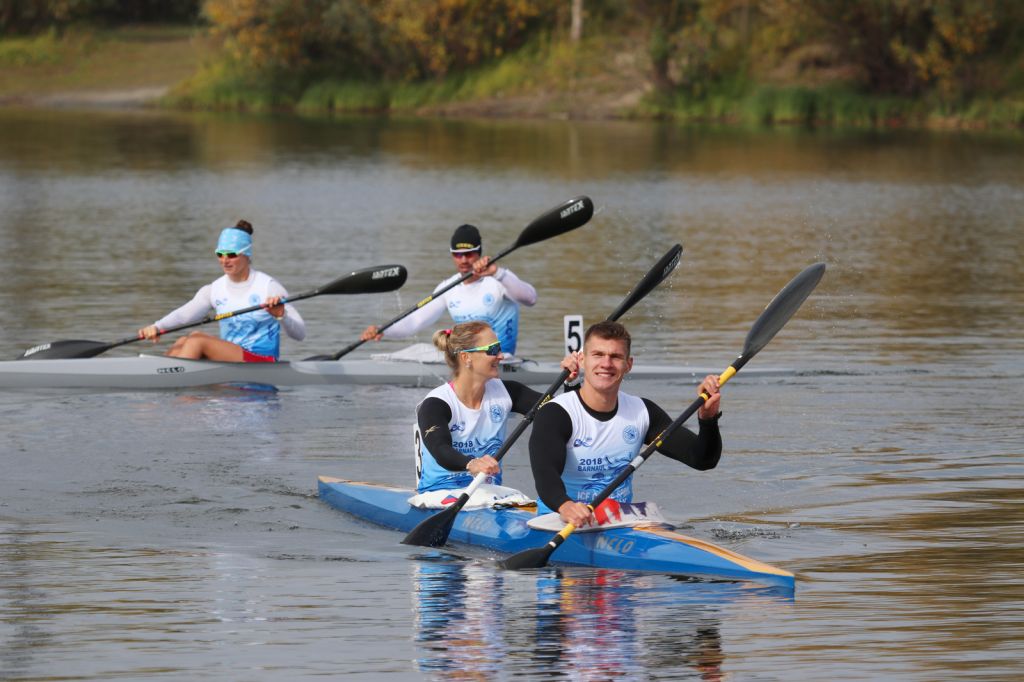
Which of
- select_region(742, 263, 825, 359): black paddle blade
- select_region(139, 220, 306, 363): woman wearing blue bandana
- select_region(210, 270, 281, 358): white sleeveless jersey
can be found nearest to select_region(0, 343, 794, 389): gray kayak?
select_region(139, 220, 306, 363): woman wearing blue bandana

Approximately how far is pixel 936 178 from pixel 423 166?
40.5 ft

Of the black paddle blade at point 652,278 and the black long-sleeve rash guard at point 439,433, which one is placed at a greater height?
the black paddle blade at point 652,278

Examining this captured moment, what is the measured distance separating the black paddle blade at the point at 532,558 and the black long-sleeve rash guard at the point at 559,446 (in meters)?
0.27

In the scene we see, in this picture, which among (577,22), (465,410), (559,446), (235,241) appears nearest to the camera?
(559,446)

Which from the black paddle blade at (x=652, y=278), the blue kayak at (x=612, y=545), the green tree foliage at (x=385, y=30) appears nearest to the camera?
the blue kayak at (x=612, y=545)

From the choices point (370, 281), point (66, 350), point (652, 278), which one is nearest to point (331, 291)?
point (370, 281)

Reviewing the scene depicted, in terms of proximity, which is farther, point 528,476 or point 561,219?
point 561,219

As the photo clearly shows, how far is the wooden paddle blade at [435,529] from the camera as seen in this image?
10672 millimetres

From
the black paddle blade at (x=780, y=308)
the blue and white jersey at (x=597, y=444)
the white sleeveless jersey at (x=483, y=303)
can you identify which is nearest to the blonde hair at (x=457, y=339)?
the blue and white jersey at (x=597, y=444)

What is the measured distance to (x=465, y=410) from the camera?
1105 centimetres

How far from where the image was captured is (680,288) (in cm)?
2392

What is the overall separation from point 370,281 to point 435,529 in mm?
6244

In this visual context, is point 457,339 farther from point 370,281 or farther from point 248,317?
point 248,317

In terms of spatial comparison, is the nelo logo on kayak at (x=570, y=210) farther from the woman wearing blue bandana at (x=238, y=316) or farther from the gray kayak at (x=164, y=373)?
the woman wearing blue bandana at (x=238, y=316)
